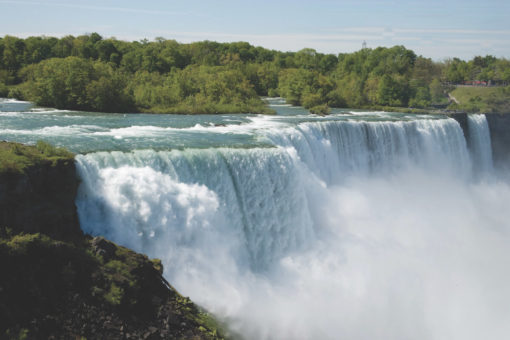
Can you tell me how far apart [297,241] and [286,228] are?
56 centimetres


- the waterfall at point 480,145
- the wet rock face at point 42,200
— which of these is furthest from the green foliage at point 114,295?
the waterfall at point 480,145

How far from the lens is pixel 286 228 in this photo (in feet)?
47.0

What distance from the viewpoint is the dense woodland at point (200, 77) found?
25.3 meters

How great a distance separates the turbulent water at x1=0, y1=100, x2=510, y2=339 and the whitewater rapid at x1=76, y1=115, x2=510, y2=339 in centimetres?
4

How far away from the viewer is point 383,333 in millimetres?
11867

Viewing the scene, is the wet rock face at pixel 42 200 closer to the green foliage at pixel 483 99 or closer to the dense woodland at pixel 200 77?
the dense woodland at pixel 200 77

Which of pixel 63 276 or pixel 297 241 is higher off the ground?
pixel 63 276

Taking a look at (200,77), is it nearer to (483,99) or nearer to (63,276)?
(63,276)

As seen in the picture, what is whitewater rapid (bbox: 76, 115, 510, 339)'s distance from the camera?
1127 centimetres

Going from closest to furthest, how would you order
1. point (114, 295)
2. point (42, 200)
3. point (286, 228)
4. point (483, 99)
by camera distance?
point (114, 295) < point (42, 200) < point (286, 228) < point (483, 99)

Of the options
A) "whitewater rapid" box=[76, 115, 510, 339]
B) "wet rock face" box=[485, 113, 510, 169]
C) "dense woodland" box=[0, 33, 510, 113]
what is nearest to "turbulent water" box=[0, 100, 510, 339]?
"whitewater rapid" box=[76, 115, 510, 339]

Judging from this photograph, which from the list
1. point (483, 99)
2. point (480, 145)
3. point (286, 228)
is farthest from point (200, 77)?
point (483, 99)

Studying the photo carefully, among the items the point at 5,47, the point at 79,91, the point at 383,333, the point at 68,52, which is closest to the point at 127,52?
the point at 68,52

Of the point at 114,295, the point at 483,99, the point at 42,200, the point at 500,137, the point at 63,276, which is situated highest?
the point at 483,99
